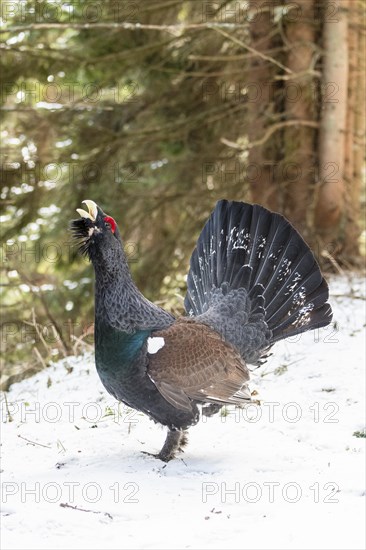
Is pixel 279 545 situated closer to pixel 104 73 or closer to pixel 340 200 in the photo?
pixel 340 200

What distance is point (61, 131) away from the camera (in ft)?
38.2

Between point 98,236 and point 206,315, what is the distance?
47.9 inches

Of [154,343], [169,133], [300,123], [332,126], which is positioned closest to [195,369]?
[154,343]

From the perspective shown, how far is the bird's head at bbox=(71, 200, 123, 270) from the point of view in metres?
5.02

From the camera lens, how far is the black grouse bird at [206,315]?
5.06 m

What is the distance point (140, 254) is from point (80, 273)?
3.22 ft

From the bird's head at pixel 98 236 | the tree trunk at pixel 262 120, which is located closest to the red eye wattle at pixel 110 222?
the bird's head at pixel 98 236

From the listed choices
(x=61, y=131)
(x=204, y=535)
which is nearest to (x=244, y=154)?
(x=61, y=131)

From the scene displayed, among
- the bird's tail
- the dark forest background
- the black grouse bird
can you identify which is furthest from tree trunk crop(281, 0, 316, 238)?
the bird's tail

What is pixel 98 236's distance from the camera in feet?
16.6

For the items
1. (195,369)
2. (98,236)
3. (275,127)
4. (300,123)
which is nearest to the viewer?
(98,236)

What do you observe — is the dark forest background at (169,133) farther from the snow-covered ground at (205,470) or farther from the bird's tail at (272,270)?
the bird's tail at (272,270)

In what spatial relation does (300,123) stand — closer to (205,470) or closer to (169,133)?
(169,133)

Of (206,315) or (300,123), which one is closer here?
(206,315)
